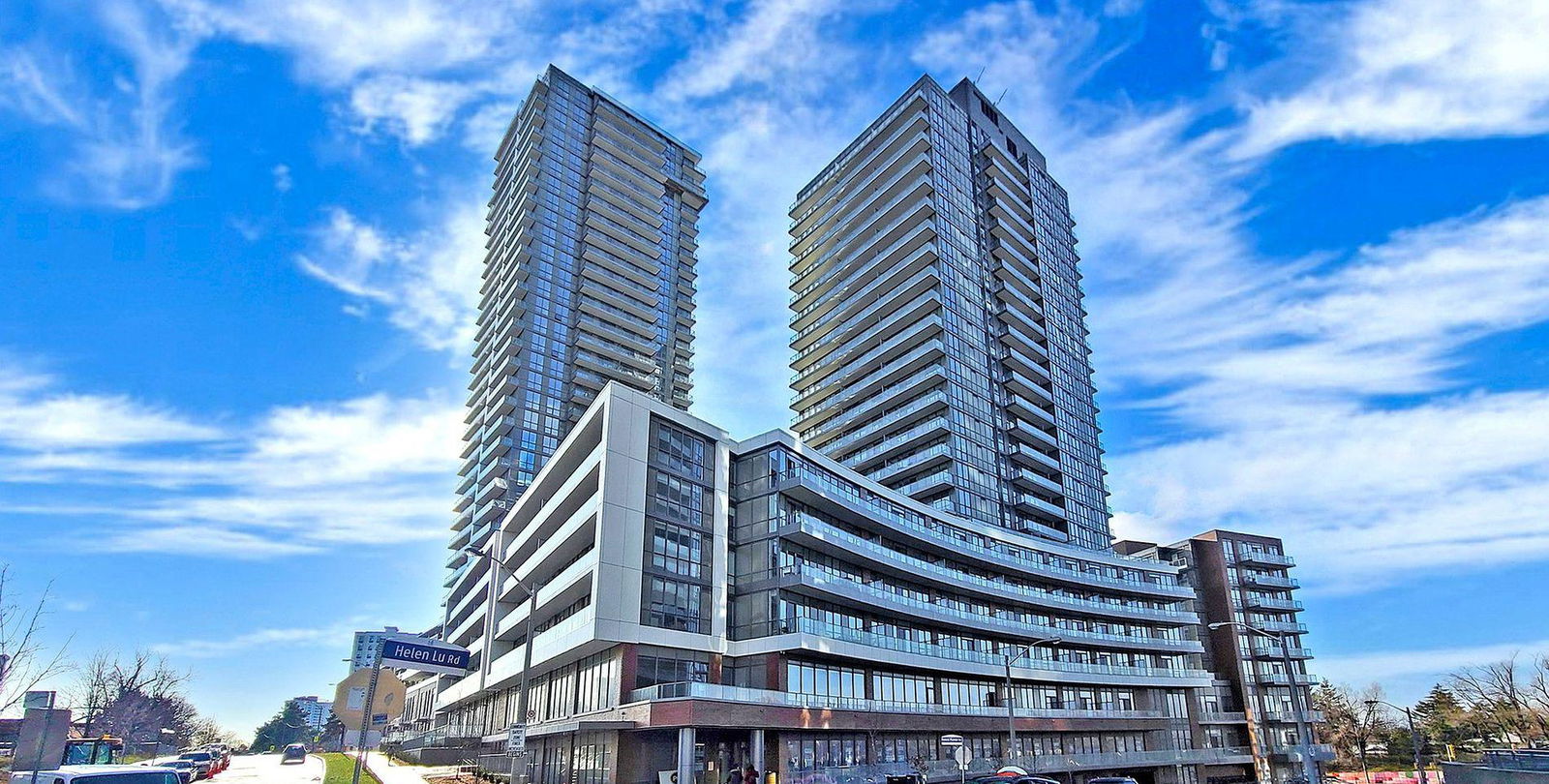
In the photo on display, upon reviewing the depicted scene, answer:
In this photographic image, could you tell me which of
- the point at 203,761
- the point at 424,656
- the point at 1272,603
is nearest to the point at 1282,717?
the point at 1272,603

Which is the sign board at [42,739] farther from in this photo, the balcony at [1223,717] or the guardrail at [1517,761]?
the balcony at [1223,717]

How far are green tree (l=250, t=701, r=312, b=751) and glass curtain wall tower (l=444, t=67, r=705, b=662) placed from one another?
6253 centimetres

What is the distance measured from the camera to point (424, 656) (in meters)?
30.6

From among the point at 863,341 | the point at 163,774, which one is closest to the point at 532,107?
the point at 863,341

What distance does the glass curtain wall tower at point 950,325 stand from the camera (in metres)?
85.4

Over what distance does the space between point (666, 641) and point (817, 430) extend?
57418 mm

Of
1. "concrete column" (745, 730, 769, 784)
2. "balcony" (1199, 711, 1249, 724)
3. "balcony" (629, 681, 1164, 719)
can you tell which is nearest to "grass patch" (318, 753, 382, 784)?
"balcony" (629, 681, 1164, 719)

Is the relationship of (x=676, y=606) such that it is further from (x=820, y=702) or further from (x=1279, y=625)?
(x=1279, y=625)

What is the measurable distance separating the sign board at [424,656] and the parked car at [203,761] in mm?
20731

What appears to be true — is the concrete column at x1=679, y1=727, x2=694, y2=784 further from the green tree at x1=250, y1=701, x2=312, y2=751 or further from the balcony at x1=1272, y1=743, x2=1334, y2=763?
the green tree at x1=250, y1=701, x2=312, y2=751

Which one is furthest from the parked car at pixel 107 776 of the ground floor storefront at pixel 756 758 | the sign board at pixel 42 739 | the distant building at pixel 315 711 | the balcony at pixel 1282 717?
the distant building at pixel 315 711

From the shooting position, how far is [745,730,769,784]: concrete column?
42688mm

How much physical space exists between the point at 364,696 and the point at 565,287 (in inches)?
3830

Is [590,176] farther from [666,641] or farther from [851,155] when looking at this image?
[666,641]
